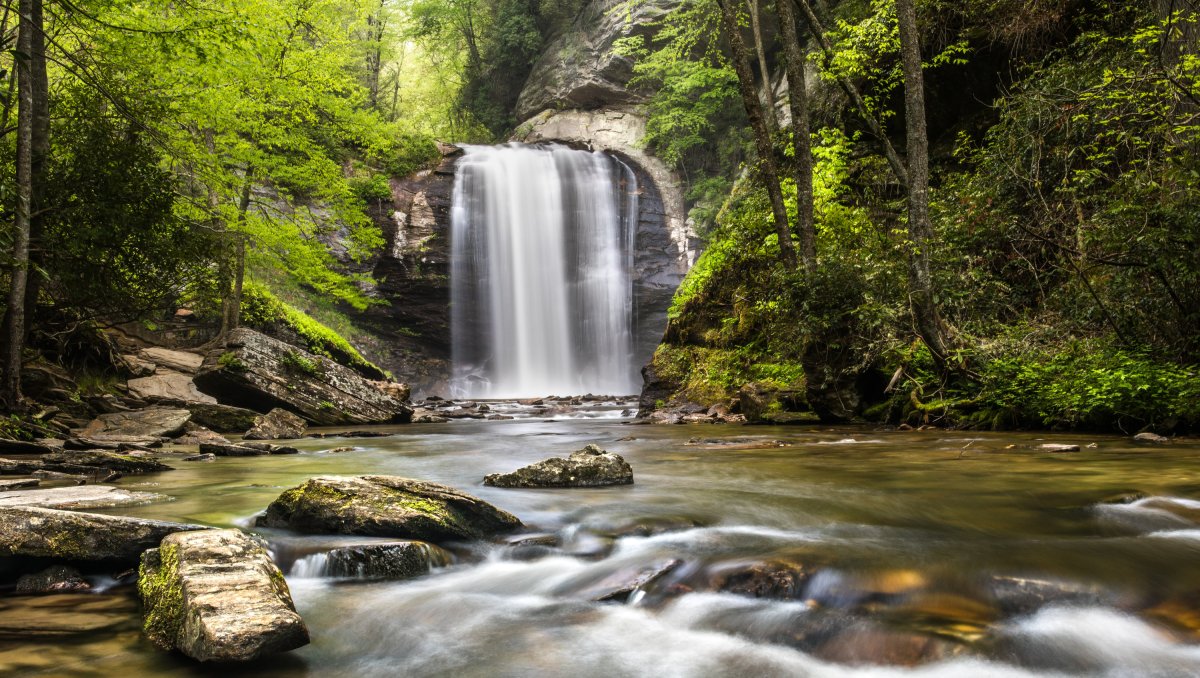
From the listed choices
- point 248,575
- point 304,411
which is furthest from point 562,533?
point 304,411

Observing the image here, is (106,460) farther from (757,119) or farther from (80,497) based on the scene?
(757,119)

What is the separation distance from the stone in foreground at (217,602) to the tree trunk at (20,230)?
6.38 meters

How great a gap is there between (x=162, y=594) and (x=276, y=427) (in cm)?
883

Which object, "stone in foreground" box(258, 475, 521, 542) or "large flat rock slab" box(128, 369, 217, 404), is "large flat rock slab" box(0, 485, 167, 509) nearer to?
"stone in foreground" box(258, 475, 521, 542)

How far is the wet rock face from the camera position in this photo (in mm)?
11867

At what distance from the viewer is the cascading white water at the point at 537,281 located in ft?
91.3

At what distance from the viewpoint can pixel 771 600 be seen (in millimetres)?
3438

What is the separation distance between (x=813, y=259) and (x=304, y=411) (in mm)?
9528

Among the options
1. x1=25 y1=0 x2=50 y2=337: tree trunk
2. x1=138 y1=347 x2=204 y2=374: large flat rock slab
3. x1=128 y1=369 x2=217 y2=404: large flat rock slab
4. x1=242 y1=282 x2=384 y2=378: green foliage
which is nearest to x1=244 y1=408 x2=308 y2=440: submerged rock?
x1=128 y1=369 x2=217 y2=404: large flat rock slab

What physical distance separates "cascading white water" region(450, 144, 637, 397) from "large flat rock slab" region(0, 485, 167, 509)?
2196cm

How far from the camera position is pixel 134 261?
9.49 m

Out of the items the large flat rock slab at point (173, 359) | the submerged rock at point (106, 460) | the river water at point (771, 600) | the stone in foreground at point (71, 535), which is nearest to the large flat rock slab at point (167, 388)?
the large flat rock slab at point (173, 359)

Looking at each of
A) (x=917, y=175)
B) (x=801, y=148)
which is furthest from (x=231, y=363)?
(x=917, y=175)

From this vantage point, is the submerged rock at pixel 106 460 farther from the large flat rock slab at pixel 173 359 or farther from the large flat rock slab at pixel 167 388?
the large flat rock slab at pixel 173 359
